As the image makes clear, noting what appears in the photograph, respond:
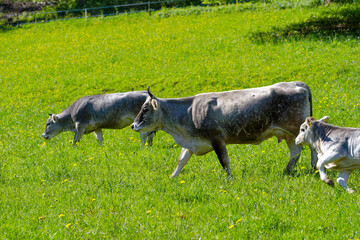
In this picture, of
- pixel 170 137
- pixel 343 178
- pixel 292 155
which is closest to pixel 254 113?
pixel 292 155

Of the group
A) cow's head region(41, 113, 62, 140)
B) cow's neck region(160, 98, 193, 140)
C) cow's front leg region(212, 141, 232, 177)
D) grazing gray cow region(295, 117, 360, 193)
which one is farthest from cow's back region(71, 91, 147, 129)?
grazing gray cow region(295, 117, 360, 193)

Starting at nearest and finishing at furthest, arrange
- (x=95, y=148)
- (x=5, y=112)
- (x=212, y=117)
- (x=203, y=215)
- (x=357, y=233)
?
(x=357, y=233)
(x=203, y=215)
(x=212, y=117)
(x=95, y=148)
(x=5, y=112)

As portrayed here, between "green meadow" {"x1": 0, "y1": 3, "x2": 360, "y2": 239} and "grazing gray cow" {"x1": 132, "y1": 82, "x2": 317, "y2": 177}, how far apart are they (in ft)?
1.76

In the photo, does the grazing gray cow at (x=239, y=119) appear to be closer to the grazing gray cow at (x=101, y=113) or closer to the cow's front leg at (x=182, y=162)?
the cow's front leg at (x=182, y=162)

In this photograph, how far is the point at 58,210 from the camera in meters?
8.00

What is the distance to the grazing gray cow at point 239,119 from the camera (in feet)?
31.9

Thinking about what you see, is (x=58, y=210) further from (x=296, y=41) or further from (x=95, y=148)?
(x=296, y=41)

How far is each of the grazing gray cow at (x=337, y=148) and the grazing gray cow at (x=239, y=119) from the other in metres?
1.25

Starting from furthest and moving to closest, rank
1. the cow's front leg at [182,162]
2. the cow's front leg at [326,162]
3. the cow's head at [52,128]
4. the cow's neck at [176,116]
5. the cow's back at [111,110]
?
1. the cow's head at [52,128]
2. the cow's back at [111,110]
3. the cow's neck at [176,116]
4. the cow's front leg at [182,162]
5. the cow's front leg at [326,162]

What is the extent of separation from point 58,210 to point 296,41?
809 inches

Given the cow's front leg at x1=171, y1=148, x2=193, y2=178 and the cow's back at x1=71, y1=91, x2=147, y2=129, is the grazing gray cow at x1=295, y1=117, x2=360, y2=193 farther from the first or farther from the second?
the cow's back at x1=71, y1=91, x2=147, y2=129

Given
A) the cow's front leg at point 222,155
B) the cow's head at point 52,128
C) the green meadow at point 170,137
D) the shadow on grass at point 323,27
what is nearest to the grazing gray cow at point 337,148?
the green meadow at point 170,137

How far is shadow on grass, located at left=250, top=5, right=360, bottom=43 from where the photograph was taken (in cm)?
2614

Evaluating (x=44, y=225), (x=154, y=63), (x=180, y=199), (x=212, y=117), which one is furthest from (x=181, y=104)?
(x=154, y=63)
